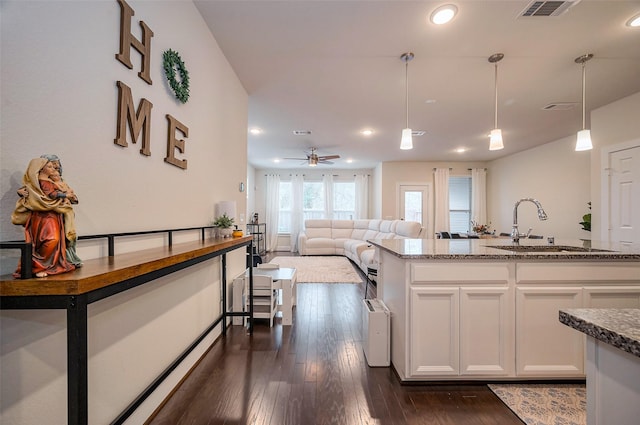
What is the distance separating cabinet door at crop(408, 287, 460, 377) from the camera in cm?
181

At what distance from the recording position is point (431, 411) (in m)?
1.59

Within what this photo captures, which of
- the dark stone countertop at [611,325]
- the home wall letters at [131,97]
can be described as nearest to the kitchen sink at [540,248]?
the dark stone countertop at [611,325]

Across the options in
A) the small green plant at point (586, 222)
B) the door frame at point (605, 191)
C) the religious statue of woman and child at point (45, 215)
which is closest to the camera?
the religious statue of woman and child at point (45, 215)

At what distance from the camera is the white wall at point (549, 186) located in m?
4.93

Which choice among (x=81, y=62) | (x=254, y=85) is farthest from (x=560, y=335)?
(x=254, y=85)

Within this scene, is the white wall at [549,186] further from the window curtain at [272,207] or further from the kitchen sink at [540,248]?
the window curtain at [272,207]

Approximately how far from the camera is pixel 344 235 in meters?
7.84

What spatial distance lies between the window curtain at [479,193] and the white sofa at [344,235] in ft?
9.70

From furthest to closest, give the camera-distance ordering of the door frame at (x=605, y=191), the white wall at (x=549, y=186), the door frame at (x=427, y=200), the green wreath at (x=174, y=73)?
the door frame at (x=427, y=200) < the white wall at (x=549, y=186) < the door frame at (x=605, y=191) < the green wreath at (x=174, y=73)

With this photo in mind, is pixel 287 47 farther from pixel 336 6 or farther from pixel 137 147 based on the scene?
pixel 137 147

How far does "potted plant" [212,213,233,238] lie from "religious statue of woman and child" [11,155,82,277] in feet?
4.48

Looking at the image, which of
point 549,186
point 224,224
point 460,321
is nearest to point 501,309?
point 460,321

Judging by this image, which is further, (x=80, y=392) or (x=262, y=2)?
(x=262, y=2)

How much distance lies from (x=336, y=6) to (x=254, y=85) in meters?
1.53
